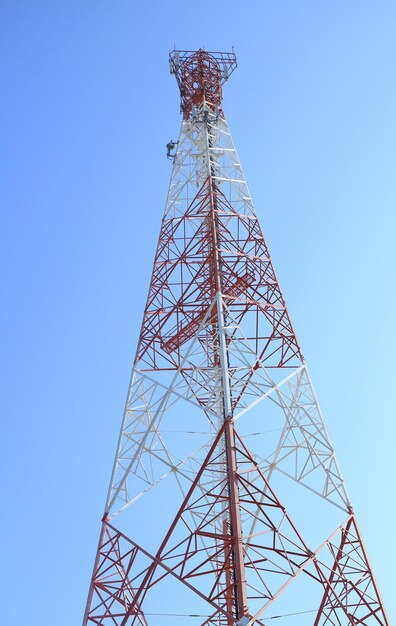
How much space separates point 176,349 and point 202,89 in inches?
579

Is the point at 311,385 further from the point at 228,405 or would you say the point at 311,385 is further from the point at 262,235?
the point at 262,235

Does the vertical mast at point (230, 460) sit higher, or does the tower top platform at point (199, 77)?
the tower top platform at point (199, 77)

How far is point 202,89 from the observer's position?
30.5 meters

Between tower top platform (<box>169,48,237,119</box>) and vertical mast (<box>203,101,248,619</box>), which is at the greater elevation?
tower top platform (<box>169,48,237,119</box>)

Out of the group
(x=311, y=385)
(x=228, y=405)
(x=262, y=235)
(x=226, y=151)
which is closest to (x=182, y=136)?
(x=226, y=151)

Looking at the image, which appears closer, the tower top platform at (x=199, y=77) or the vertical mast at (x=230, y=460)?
the vertical mast at (x=230, y=460)

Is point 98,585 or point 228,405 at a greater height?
point 228,405

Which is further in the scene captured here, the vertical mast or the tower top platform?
the tower top platform

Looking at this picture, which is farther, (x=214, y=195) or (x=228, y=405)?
(x=214, y=195)

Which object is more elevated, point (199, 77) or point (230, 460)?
point (199, 77)

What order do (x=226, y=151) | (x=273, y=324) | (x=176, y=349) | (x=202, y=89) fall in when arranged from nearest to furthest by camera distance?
1. (x=273, y=324)
2. (x=176, y=349)
3. (x=226, y=151)
4. (x=202, y=89)

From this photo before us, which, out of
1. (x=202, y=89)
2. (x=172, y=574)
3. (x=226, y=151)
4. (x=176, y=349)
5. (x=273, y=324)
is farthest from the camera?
(x=202, y=89)

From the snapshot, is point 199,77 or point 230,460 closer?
point 230,460

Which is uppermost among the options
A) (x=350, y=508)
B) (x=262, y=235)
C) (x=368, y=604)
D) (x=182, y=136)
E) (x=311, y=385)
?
(x=182, y=136)
